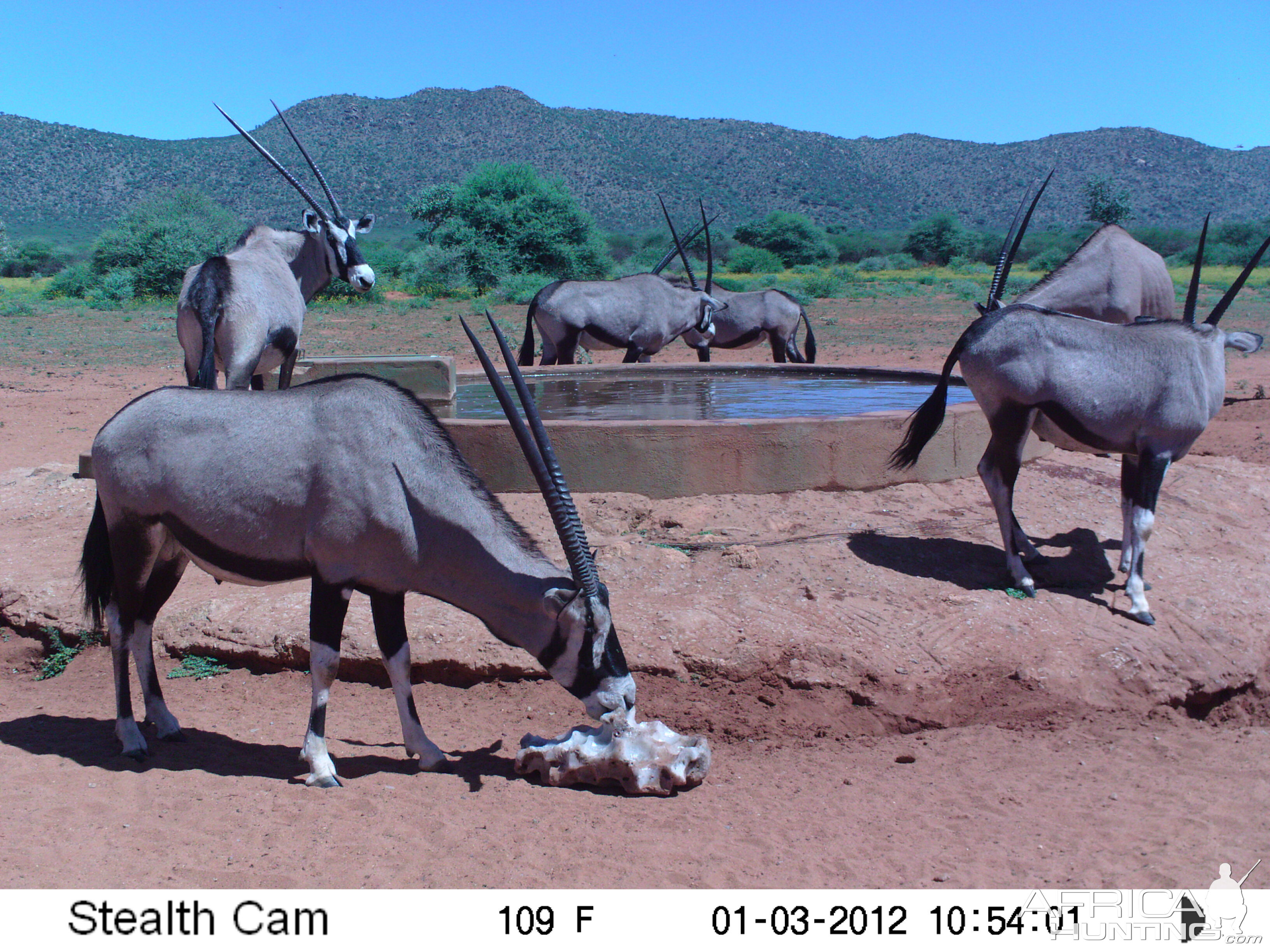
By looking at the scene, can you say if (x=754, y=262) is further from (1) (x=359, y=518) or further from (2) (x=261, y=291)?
(1) (x=359, y=518)

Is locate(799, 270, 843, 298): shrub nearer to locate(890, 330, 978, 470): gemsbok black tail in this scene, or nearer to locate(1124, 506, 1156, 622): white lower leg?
locate(890, 330, 978, 470): gemsbok black tail

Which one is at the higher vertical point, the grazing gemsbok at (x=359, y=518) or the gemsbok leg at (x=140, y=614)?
the grazing gemsbok at (x=359, y=518)

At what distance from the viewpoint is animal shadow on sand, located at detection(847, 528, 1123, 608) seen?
19.1ft

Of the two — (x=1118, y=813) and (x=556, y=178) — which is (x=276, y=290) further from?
(x=556, y=178)

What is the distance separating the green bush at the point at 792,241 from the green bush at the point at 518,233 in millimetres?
16209

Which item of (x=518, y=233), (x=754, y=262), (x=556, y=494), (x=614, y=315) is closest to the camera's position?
(x=556, y=494)

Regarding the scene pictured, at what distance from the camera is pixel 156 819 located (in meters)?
3.64

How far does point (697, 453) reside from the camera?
6574 mm

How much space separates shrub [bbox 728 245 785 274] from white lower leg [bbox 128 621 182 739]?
140 ft

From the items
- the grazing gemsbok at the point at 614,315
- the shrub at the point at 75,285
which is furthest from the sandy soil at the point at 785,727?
the shrub at the point at 75,285

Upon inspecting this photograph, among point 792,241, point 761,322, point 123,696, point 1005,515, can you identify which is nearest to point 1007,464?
point 1005,515

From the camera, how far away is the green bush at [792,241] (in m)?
51.5

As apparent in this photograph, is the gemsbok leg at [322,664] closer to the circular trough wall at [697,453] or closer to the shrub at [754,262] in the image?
the circular trough wall at [697,453]

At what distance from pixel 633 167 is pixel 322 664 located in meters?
85.6
